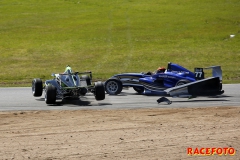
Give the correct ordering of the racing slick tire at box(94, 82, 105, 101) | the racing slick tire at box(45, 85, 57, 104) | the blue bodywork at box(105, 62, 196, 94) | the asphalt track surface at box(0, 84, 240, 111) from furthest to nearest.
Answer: the blue bodywork at box(105, 62, 196, 94) < the racing slick tire at box(94, 82, 105, 101) < the racing slick tire at box(45, 85, 57, 104) < the asphalt track surface at box(0, 84, 240, 111)

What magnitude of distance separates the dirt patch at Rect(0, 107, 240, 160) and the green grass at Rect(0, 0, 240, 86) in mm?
12840

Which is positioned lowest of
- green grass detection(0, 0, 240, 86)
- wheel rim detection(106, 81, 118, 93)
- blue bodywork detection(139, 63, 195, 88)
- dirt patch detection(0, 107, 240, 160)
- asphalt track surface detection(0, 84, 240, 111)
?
dirt patch detection(0, 107, 240, 160)

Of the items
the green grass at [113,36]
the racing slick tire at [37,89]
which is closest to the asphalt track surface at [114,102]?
the racing slick tire at [37,89]

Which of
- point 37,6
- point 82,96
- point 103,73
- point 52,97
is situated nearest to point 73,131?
point 52,97

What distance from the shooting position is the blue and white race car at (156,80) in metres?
20.1

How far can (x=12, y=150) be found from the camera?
1045 cm

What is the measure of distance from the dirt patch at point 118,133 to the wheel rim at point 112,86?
15.4 feet

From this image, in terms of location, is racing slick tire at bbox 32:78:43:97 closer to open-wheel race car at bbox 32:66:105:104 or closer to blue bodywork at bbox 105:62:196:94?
open-wheel race car at bbox 32:66:105:104

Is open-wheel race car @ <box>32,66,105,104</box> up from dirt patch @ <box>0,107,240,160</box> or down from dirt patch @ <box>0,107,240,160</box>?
up

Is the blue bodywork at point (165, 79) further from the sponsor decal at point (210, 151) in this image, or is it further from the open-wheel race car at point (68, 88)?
the sponsor decal at point (210, 151)

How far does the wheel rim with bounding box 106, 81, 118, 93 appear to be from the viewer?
20.7m

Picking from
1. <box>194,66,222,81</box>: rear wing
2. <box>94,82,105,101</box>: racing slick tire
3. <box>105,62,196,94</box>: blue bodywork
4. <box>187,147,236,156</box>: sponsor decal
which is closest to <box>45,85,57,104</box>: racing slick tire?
<box>94,82,105,101</box>: racing slick tire

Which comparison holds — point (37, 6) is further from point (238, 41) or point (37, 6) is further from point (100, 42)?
point (238, 41)

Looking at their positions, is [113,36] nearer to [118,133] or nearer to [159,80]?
[159,80]
